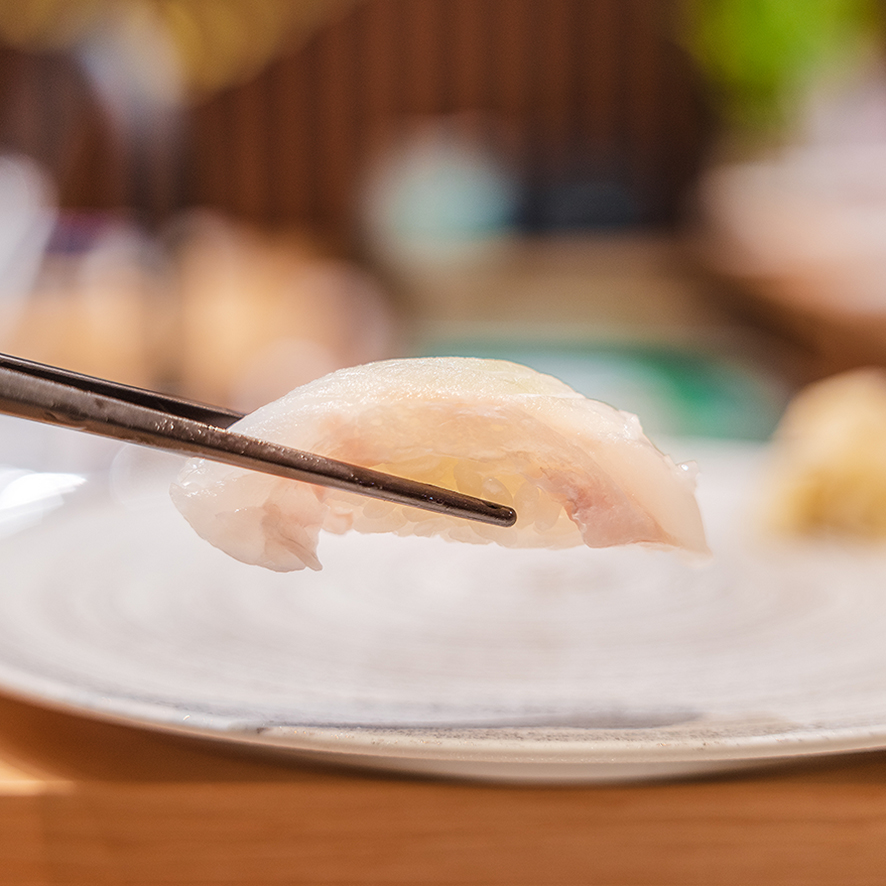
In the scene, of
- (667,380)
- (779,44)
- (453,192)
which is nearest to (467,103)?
(453,192)

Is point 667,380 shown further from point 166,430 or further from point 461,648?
point 166,430

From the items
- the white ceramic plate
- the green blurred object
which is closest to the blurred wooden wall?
the green blurred object

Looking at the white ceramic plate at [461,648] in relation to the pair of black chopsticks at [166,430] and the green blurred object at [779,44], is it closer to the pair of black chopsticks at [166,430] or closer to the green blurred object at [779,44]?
the pair of black chopsticks at [166,430]

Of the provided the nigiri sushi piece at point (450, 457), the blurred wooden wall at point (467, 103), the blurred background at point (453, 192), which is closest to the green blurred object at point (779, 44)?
the blurred background at point (453, 192)

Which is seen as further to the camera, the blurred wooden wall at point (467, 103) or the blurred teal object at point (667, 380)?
the blurred wooden wall at point (467, 103)

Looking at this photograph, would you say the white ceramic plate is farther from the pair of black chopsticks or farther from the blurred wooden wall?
the blurred wooden wall

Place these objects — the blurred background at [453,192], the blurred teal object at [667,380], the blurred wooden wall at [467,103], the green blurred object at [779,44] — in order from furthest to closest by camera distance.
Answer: the blurred wooden wall at [467,103] → the green blurred object at [779,44] → the blurred background at [453,192] → the blurred teal object at [667,380]

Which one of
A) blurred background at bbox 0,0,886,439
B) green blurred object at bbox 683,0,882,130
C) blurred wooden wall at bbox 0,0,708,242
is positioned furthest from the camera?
blurred wooden wall at bbox 0,0,708,242
